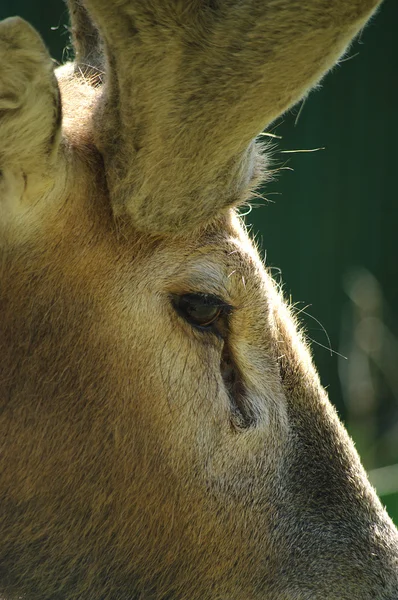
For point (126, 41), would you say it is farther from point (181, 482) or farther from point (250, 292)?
point (181, 482)

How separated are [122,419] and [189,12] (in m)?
1.09

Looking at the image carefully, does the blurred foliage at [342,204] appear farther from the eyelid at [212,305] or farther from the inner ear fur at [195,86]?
the inner ear fur at [195,86]

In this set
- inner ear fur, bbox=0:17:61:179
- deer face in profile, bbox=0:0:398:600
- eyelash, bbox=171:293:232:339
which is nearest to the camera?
inner ear fur, bbox=0:17:61:179

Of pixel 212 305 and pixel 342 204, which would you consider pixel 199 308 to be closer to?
pixel 212 305

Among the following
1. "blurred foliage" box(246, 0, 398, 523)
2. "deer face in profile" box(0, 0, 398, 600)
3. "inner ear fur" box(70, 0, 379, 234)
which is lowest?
"blurred foliage" box(246, 0, 398, 523)

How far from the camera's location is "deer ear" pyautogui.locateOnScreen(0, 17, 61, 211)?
235cm

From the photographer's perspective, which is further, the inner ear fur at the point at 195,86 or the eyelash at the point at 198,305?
the eyelash at the point at 198,305

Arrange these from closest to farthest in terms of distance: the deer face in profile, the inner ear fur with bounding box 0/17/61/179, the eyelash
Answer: the inner ear fur with bounding box 0/17/61/179
the deer face in profile
the eyelash

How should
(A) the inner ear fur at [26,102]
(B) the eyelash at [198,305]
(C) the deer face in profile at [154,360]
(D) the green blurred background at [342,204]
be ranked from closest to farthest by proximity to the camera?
1. (A) the inner ear fur at [26,102]
2. (C) the deer face in profile at [154,360]
3. (B) the eyelash at [198,305]
4. (D) the green blurred background at [342,204]

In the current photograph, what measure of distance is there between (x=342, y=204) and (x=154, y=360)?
274 inches

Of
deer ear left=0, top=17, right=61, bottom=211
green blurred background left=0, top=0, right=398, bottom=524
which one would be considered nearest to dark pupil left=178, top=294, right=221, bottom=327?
deer ear left=0, top=17, right=61, bottom=211

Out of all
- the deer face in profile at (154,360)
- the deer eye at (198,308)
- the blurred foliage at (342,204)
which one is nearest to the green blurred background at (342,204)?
the blurred foliage at (342,204)

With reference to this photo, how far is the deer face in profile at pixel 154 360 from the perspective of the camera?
2.53m

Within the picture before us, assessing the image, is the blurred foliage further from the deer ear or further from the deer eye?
the deer ear
